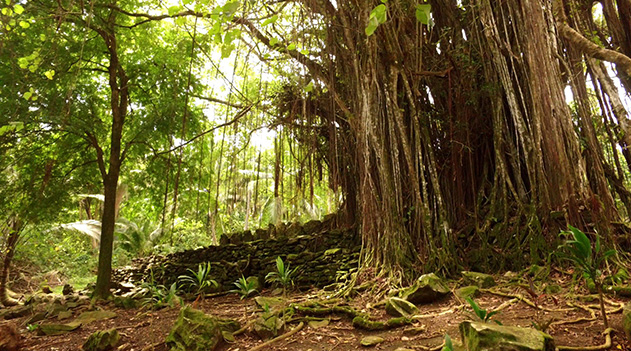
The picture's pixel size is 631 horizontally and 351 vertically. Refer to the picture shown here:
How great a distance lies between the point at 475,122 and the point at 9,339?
427cm

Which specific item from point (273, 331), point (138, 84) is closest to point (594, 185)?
point (273, 331)

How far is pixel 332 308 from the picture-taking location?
288 centimetres

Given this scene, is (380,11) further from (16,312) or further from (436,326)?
(16,312)

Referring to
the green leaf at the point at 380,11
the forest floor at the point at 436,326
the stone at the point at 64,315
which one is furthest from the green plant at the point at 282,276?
the green leaf at the point at 380,11

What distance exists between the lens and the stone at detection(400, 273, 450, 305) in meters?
2.80

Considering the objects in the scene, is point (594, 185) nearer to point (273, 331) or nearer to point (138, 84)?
point (273, 331)

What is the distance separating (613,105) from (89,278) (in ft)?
37.8

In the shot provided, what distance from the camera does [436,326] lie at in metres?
2.30

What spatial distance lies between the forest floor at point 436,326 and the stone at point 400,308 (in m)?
0.06

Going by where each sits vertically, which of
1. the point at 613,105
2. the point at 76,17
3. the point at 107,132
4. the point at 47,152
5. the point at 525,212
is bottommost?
the point at 525,212

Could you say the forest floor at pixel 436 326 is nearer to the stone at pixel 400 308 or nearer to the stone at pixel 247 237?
the stone at pixel 400 308

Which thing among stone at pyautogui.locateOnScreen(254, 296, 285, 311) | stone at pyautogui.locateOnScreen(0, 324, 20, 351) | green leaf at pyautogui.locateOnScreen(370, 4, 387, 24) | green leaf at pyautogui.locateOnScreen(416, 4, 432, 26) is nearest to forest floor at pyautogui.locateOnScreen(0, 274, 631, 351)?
stone at pyautogui.locateOnScreen(254, 296, 285, 311)

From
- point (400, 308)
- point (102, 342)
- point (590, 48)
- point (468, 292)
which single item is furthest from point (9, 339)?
point (590, 48)

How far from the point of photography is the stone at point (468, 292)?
2.75 meters
